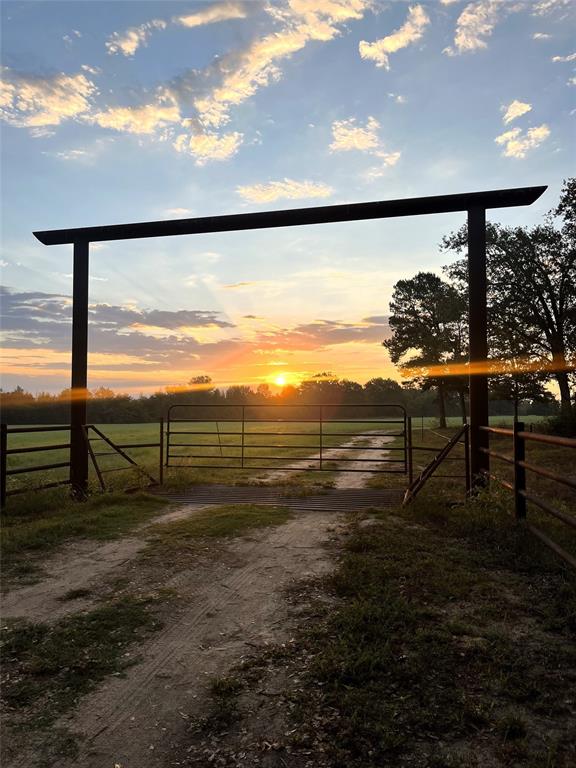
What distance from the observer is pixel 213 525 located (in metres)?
7.14

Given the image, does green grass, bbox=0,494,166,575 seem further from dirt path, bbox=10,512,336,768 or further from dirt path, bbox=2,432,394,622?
dirt path, bbox=10,512,336,768

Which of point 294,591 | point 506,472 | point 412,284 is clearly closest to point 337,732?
point 294,591

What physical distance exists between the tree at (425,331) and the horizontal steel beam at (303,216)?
27605mm

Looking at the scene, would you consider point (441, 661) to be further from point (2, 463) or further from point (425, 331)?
point (425, 331)

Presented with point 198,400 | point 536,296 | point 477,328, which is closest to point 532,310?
point 536,296

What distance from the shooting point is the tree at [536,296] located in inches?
1004

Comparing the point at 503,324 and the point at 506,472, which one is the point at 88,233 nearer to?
the point at 506,472

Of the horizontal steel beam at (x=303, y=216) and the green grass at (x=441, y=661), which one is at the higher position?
the horizontal steel beam at (x=303, y=216)

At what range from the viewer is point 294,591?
457 cm

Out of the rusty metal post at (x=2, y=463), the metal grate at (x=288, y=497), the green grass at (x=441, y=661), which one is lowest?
the metal grate at (x=288, y=497)

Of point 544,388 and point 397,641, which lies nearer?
point 397,641

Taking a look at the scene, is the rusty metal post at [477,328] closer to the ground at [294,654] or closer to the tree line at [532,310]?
the ground at [294,654]

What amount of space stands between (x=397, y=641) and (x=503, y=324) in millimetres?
26572

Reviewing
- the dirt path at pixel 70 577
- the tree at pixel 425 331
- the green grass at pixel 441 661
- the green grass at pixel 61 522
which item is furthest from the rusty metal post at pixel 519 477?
the tree at pixel 425 331
